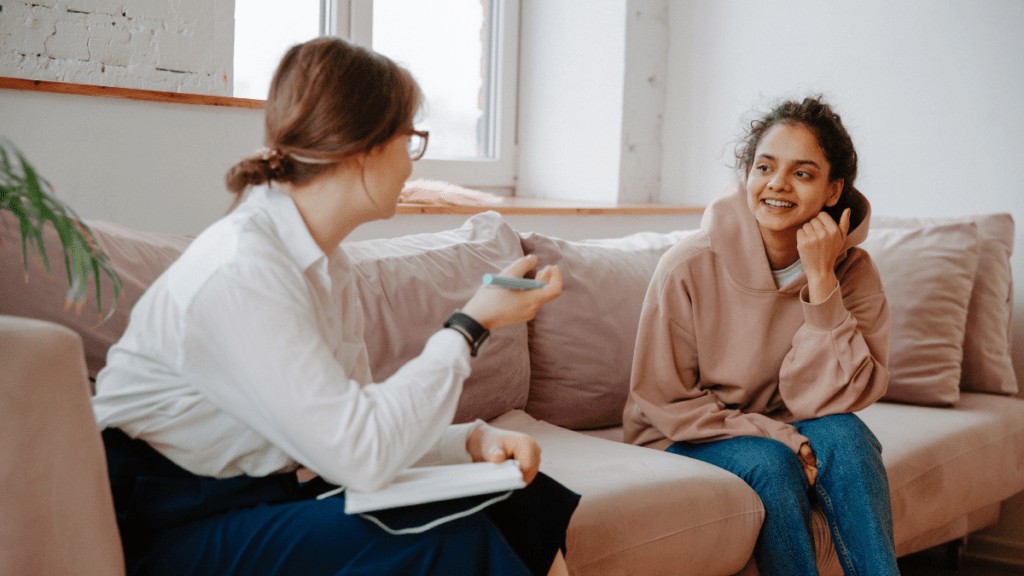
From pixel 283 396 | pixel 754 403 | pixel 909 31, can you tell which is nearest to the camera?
pixel 283 396

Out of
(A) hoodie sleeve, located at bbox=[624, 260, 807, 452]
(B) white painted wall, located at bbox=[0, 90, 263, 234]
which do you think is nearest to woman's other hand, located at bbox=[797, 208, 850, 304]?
(A) hoodie sleeve, located at bbox=[624, 260, 807, 452]

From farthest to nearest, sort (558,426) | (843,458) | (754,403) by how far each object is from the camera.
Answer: (558,426), (754,403), (843,458)

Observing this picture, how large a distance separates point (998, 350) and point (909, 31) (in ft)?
3.23

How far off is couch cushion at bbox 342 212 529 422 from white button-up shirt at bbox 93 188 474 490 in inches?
23.8

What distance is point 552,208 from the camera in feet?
9.68

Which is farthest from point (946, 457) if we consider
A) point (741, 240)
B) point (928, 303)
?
point (741, 240)

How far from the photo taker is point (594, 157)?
337 cm

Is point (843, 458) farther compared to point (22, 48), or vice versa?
point (22, 48)

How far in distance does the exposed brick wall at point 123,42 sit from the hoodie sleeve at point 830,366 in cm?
141

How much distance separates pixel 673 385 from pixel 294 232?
94 cm

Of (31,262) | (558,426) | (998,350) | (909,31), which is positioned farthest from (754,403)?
(909,31)

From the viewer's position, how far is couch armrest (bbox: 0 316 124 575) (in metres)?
0.90

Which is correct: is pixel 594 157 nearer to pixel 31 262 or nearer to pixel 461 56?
pixel 461 56

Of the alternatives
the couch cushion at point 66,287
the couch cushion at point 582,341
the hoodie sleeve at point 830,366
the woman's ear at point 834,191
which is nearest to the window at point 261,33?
the couch cushion at point 582,341
